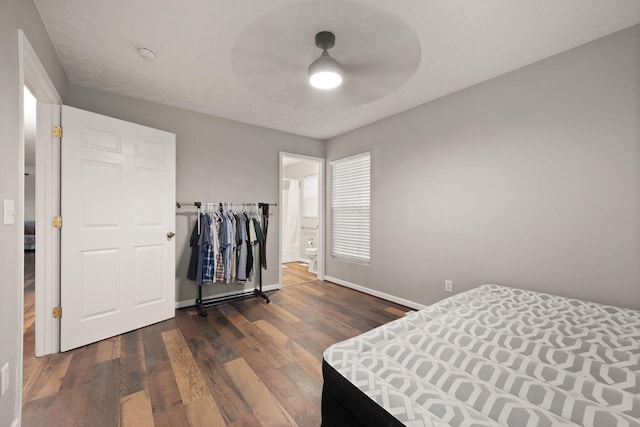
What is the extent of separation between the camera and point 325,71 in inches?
74.6

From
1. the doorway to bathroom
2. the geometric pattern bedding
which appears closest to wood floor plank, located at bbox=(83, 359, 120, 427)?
the geometric pattern bedding

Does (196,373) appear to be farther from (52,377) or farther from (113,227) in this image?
(113,227)

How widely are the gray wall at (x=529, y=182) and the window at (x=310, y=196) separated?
8.84 ft

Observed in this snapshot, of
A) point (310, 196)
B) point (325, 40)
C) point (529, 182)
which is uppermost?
point (325, 40)

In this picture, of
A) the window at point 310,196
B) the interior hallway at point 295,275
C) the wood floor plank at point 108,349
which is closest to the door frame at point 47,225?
the wood floor plank at point 108,349

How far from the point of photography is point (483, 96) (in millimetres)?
2561

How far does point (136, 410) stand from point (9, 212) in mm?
1270

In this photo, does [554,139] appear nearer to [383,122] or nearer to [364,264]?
[383,122]

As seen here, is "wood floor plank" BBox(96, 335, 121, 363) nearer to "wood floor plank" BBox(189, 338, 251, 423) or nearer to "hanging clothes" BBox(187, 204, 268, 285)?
"wood floor plank" BBox(189, 338, 251, 423)

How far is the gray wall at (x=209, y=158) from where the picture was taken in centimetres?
291

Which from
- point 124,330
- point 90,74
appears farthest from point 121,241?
point 90,74

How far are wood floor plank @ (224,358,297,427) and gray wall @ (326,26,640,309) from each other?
2056 mm

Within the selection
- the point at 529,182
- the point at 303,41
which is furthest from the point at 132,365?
the point at 529,182

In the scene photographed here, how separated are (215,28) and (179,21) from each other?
0.22 meters
